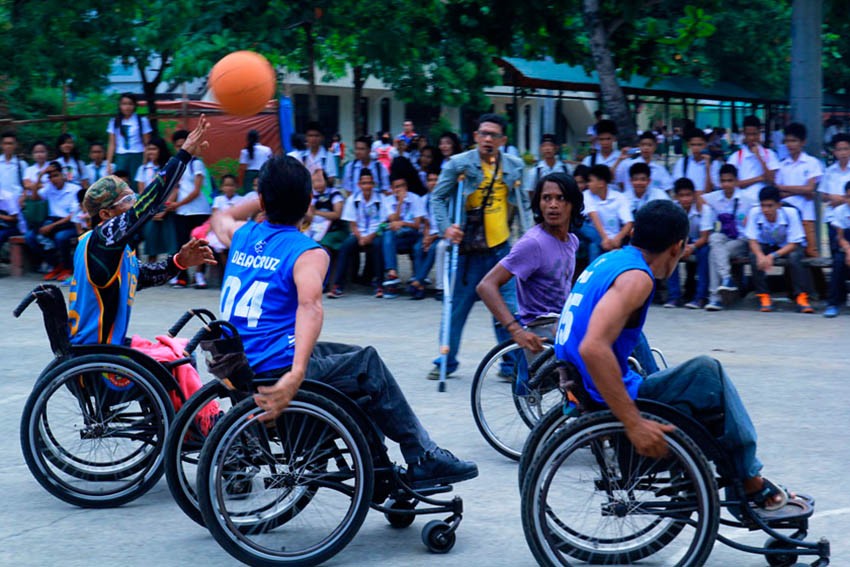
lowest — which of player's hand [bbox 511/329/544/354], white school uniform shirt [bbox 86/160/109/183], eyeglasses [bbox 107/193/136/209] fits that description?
player's hand [bbox 511/329/544/354]

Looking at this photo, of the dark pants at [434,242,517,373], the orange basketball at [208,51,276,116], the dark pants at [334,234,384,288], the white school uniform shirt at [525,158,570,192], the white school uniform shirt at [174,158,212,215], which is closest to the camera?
the orange basketball at [208,51,276,116]

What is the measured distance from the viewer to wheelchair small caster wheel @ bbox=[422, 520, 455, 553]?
194 inches

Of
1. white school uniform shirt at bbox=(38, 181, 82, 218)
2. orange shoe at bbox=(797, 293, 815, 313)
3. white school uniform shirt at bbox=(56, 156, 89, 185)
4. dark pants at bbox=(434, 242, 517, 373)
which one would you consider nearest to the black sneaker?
dark pants at bbox=(434, 242, 517, 373)

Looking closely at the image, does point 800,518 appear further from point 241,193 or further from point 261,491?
point 241,193

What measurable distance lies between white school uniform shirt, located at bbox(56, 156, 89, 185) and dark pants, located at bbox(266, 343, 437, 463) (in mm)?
10340

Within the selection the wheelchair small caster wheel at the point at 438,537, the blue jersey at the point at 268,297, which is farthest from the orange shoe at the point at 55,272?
the wheelchair small caster wheel at the point at 438,537

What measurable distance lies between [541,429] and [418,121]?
34219 millimetres

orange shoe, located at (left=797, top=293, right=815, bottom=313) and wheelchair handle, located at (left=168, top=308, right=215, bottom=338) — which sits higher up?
wheelchair handle, located at (left=168, top=308, right=215, bottom=338)

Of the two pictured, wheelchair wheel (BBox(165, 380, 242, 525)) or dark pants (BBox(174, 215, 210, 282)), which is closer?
wheelchair wheel (BBox(165, 380, 242, 525))

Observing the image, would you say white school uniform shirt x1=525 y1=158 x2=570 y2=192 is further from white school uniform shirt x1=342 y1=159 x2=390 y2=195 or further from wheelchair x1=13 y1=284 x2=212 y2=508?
wheelchair x1=13 y1=284 x2=212 y2=508

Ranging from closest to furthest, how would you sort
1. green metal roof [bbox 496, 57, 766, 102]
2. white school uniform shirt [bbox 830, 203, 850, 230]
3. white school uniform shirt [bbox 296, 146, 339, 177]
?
white school uniform shirt [bbox 830, 203, 850, 230] < white school uniform shirt [bbox 296, 146, 339, 177] < green metal roof [bbox 496, 57, 766, 102]

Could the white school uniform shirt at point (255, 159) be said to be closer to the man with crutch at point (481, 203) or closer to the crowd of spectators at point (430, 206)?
the crowd of spectators at point (430, 206)

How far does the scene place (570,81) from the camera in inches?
827

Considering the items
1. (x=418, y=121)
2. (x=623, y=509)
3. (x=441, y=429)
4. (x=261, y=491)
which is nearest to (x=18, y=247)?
(x=441, y=429)
